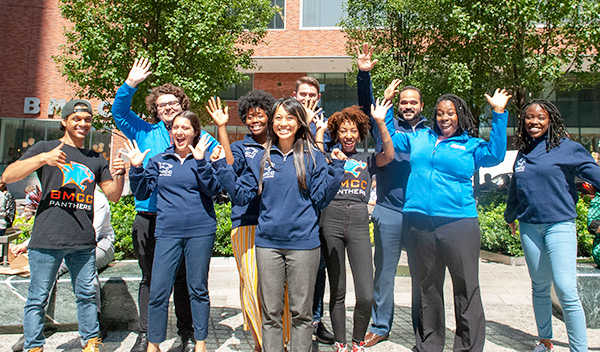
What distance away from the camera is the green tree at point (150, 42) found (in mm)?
10125

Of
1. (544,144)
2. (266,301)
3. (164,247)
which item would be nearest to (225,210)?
(164,247)

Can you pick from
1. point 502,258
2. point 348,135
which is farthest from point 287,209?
point 502,258

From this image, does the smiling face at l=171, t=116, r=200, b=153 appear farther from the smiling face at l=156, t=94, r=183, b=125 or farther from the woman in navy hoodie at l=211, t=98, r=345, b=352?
the woman in navy hoodie at l=211, t=98, r=345, b=352

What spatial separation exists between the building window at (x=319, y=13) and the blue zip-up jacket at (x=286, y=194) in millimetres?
24218

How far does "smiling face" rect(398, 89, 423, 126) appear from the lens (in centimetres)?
399

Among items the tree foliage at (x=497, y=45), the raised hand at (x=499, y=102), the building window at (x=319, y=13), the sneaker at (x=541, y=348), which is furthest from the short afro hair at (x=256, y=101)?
the building window at (x=319, y=13)

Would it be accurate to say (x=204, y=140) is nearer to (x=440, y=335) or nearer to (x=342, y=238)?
(x=342, y=238)

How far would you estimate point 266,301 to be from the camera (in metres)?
3.02

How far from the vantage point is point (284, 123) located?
10.5ft

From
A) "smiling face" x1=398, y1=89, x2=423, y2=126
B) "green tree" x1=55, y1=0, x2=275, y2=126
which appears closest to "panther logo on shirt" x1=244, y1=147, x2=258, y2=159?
"smiling face" x1=398, y1=89, x2=423, y2=126

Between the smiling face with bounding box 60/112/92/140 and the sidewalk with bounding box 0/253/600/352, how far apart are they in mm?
1863

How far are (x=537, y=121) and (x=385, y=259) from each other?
5.80 ft

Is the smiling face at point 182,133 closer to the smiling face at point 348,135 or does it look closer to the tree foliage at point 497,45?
the smiling face at point 348,135

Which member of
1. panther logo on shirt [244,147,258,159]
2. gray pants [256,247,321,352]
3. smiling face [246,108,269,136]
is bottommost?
gray pants [256,247,321,352]
